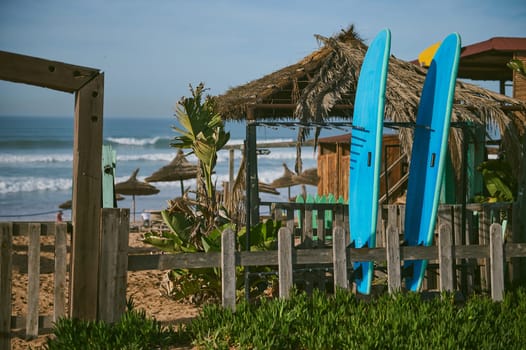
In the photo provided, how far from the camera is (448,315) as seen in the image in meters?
6.44

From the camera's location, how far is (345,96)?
1280 cm

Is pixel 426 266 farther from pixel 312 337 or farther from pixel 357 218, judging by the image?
pixel 312 337

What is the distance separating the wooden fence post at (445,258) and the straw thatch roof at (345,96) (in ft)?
10.4

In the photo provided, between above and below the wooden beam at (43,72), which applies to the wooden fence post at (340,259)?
below

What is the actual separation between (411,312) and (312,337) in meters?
1.13

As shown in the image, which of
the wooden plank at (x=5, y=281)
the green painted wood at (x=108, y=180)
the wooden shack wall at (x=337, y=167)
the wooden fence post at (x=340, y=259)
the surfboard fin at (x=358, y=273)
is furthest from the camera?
the wooden shack wall at (x=337, y=167)

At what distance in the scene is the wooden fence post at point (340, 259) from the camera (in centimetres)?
714

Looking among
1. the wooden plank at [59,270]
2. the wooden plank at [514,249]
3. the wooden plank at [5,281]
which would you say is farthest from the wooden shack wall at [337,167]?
the wooden plank at [5,281]

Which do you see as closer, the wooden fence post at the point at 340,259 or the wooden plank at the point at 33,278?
the wooden plank at the point at 33,278

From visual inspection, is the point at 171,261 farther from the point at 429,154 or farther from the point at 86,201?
the point at 429,154

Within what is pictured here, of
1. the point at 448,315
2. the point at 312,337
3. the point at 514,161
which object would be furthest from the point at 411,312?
the point at 514,161

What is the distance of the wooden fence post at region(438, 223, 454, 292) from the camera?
745 cm

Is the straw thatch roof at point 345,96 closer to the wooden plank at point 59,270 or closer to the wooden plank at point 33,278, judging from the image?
the wooden plank at point 59,270

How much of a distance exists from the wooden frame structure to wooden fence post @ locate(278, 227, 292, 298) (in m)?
1.80
